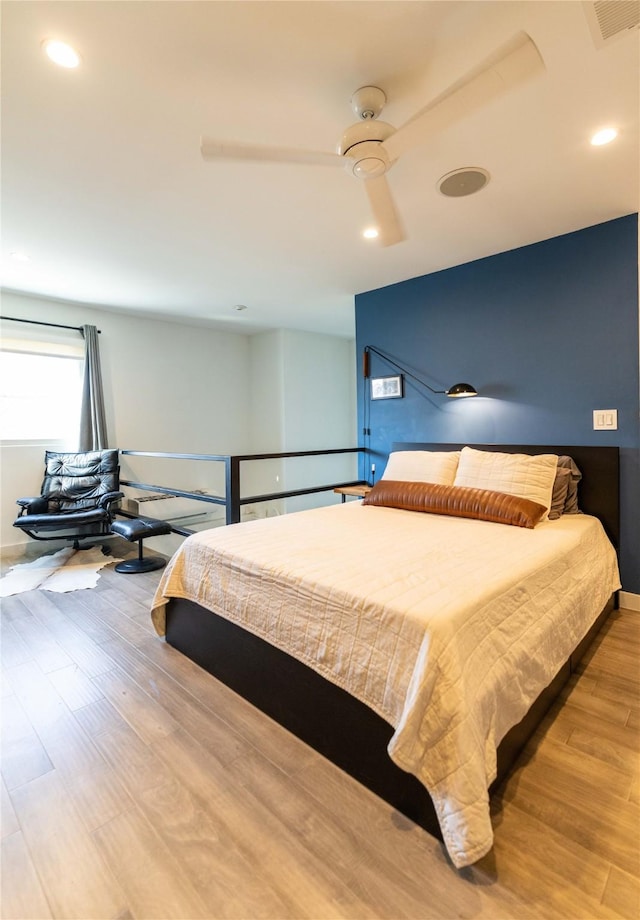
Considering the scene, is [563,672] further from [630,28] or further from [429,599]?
[630,28]

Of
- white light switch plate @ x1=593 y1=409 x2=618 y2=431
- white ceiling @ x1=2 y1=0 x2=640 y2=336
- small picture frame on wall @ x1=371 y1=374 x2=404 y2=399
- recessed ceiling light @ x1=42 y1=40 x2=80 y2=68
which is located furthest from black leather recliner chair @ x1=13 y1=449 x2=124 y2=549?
white light switch plate @ x1=593 y1=409 x2=618 y2=431

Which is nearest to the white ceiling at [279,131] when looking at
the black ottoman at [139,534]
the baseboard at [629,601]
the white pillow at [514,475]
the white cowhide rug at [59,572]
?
the white pillow at [514,475]

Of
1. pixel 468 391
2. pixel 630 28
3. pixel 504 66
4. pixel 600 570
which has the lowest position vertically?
pixel 600 570

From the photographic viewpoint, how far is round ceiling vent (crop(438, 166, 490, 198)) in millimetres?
2191

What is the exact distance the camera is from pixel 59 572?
11.7 ft

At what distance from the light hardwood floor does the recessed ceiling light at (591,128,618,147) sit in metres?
2.57

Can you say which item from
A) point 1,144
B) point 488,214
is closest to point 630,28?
point 488,214

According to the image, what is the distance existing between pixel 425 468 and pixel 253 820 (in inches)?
92.2

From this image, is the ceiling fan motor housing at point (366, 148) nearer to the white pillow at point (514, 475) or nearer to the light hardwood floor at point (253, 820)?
the white pillow at point (514, 475)

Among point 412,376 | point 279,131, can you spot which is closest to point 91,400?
point 412,376

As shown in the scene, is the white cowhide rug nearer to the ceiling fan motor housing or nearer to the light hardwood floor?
the light hardwood floor

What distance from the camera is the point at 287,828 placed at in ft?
4.11

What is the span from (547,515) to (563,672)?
101 centimetres

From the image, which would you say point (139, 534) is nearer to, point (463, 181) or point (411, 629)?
point (411, 629)
